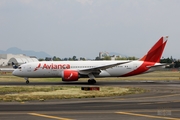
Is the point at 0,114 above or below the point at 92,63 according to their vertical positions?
below

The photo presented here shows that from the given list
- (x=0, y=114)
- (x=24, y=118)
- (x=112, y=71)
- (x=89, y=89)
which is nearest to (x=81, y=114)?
(x=24, y=118)

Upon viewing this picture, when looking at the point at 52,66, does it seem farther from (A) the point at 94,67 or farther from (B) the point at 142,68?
(B) the point at 142,68

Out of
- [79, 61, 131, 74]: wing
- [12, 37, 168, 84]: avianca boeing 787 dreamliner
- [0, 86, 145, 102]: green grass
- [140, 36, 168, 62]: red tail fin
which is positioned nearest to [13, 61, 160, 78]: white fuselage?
[12, 37, 168, 84]: avianca boeing 787 dreamliner

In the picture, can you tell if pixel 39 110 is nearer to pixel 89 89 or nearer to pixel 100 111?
pixel 100 111

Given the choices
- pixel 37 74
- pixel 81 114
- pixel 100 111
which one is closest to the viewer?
pixel 81 114

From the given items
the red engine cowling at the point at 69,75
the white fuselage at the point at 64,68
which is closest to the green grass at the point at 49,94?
the red engine cowling at the point at 69,75

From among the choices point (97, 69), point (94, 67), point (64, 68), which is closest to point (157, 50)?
point (97, 69)

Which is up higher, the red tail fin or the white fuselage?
the red tail fin

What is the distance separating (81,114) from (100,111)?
1518mm

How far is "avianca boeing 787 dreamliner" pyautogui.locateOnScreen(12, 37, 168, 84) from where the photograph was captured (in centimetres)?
4738

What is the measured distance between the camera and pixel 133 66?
4884cm

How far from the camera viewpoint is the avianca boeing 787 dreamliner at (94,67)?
47.4 metres

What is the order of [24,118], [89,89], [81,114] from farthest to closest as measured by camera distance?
[89,89]
[81,114]
[24,118]

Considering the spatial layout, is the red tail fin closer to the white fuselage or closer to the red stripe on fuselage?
the red stripe on fuselage
